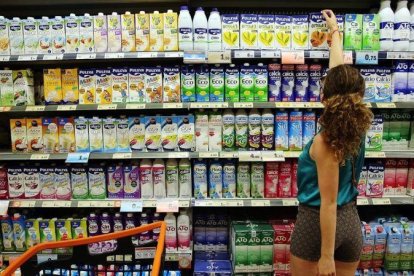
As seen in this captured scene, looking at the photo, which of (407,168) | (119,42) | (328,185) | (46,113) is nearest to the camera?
(328,185)

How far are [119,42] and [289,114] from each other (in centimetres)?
143

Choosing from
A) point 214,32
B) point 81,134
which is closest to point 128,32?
point 214,32

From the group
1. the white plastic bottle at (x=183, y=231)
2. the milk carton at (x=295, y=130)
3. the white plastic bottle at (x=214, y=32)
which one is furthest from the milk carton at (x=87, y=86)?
the milk carton at (x=295, y=130)

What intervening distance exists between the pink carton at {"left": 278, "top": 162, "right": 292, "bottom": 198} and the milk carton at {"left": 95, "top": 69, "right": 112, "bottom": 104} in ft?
4.91

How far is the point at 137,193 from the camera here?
2.80m

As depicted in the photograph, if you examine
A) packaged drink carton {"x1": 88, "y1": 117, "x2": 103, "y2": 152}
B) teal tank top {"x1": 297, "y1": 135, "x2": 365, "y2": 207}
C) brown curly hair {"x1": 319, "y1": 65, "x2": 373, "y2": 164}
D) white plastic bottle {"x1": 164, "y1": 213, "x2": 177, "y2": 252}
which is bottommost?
white plastic bottle {"x1": 164, "y1": 213, "x2": 177, "y2": 252}

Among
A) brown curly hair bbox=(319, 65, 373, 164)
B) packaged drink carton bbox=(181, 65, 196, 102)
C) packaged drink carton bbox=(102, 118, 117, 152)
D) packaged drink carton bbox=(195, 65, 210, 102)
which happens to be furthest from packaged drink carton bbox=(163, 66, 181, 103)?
brown curly hair bbox=(319, 65, 373, 164)

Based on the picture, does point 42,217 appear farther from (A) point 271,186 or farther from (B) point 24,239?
(A) point 271,186

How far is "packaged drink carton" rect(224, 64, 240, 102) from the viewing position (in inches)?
106

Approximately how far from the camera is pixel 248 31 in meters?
2.65

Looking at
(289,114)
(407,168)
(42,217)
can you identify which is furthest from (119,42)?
(407,168)

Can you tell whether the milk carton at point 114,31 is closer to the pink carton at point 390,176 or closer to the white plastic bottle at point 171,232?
the white plastic bottle at point 171,232

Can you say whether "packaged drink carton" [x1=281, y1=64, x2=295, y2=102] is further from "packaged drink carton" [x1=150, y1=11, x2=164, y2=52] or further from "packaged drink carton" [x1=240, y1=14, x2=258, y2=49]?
"packaged drink carton" [x1=150, y1=11, x2=164, y2=52]

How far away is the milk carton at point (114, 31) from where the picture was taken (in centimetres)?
264
